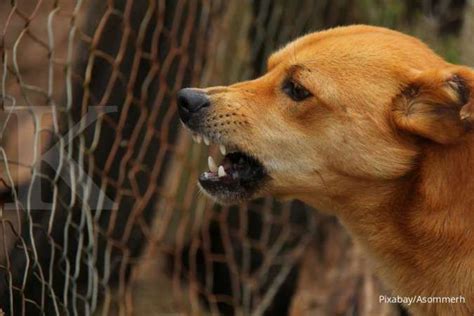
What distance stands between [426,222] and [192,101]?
0.95 metres

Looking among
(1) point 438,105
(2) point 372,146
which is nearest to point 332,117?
(2) point 372,146

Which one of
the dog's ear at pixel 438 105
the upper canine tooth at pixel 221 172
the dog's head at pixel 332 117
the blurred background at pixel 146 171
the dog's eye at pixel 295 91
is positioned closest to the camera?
the dog's ear at pixel 438 105

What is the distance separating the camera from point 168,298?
20.4 ft

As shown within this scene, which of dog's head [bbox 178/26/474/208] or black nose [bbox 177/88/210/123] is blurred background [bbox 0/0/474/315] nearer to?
dog's head [bbox 178/26/474/208]

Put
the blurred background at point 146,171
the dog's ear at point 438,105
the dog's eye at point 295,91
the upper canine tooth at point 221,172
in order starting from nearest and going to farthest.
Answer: the dog's ear at point 438,105, the dog's eye at point 295,91, the upper canine tooth at point 221,172, the blurred background at point 146,171

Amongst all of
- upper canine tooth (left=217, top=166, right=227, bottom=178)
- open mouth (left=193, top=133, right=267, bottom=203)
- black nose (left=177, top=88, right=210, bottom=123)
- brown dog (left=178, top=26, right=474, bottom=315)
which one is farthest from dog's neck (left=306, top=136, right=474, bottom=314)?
black nose (left=177, top=88, right=210, bottom=123)

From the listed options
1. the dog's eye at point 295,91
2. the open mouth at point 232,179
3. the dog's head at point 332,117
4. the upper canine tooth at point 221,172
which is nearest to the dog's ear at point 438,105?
the dog's head at point 332,117

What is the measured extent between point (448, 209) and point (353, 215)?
41cm

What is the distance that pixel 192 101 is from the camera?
376 centimetres

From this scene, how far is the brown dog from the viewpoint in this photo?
3.47m

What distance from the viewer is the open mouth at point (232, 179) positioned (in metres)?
3.78

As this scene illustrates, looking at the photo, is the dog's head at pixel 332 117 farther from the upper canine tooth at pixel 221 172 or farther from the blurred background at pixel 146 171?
the blurred background at pixel 146 171

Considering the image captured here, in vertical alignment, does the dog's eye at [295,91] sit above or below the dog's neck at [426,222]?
above

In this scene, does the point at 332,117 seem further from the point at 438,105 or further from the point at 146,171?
the point at 146,171
